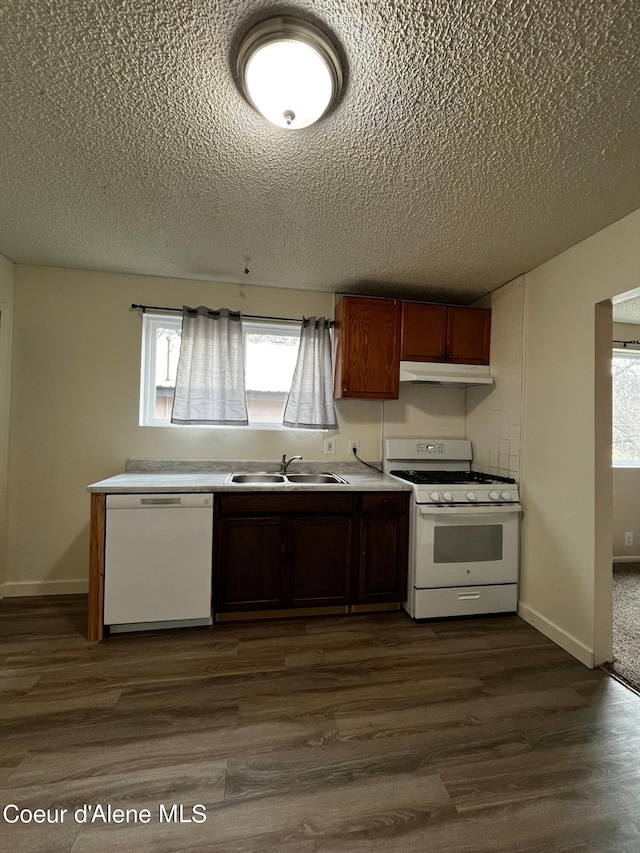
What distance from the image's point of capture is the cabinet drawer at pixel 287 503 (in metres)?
2.34

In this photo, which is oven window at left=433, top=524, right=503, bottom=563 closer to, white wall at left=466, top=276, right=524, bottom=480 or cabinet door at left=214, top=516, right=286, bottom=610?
white wall at left=466, top=276, right=524, bottom=480

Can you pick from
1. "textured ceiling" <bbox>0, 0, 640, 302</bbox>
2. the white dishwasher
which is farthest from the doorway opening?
the white dishwasher

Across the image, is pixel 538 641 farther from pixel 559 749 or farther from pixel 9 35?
pixel 9 35

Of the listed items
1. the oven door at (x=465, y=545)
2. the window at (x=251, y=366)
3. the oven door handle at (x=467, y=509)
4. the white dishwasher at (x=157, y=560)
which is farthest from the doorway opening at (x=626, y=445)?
the white dishwasher at (x=157, y=560)

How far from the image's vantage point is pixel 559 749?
148 cm

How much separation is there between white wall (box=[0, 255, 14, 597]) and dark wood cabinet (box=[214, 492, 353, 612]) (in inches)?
65.2

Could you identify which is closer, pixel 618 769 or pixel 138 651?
pixel 618 769

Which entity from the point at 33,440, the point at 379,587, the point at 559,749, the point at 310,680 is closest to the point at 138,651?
the point at 310,680

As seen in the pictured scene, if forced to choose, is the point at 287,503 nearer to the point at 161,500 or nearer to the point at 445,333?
the point at 161,500

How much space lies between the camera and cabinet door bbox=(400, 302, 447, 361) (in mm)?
2867

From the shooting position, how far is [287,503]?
7.87 feet

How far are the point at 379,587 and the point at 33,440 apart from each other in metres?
2.75

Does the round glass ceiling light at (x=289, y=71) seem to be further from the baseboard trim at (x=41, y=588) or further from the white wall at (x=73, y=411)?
the baseboard trim at (x=41, y=588)

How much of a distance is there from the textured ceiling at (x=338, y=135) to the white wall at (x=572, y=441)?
0.21 meters
